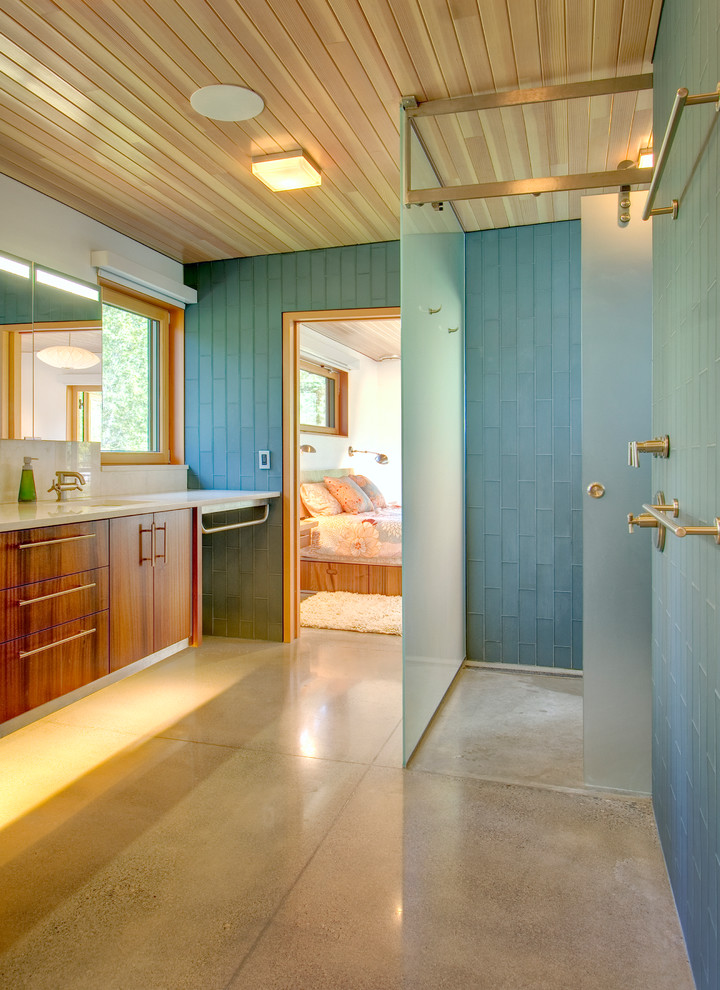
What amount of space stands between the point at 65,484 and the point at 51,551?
1108 mm

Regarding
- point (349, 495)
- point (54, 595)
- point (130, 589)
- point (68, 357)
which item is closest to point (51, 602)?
point (54, 595)

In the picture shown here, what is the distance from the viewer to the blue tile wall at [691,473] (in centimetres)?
125

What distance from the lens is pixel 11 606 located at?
2107 millimetres

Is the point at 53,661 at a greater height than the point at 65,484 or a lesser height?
lesser

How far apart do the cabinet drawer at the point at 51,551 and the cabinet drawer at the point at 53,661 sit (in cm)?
19

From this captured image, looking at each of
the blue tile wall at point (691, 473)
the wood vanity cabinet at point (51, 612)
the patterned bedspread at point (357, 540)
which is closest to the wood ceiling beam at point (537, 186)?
the blue tile wall at point (691, 473)

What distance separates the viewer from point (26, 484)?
10.1 feet

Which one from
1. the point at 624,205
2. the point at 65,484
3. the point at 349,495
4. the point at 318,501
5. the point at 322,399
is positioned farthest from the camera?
the point at 322,399

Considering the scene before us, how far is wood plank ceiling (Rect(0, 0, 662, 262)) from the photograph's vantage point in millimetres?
1957

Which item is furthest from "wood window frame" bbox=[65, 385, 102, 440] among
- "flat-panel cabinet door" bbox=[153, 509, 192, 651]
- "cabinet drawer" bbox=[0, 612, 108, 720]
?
"cabinet drawer" bbox=[0, 612, 108, 720]

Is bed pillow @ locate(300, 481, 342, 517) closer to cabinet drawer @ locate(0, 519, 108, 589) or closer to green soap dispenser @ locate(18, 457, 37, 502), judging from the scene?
green soap dispenser @ locate(18, 457, 37, 502)

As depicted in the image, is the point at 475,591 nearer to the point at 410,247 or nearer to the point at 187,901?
the point at 410,247

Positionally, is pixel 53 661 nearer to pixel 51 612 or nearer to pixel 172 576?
pixel 51 612

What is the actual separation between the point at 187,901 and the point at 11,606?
3.28 feet
